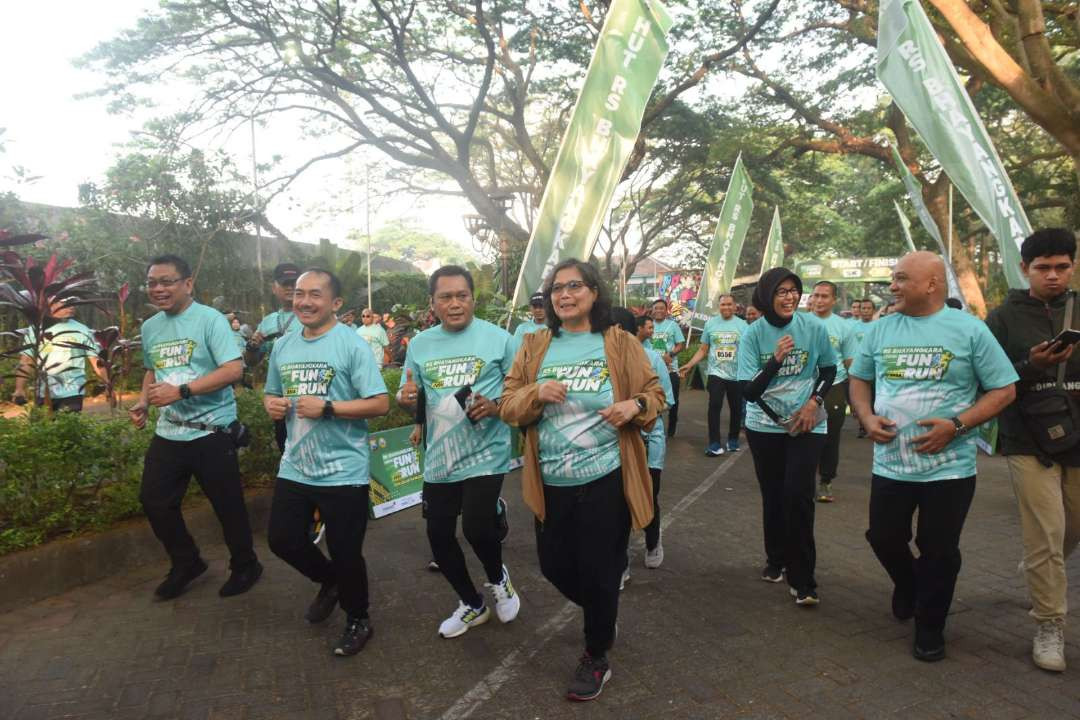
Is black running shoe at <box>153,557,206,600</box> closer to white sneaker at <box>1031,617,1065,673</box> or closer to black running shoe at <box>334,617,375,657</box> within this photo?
black running shoe at <box>334,617,375,657</box>

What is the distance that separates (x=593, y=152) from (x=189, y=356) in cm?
371

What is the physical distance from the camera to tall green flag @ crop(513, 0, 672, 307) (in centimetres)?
633

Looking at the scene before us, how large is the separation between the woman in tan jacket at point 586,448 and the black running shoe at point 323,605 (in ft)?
4.87

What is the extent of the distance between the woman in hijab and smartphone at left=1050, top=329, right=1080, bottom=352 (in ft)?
3.79

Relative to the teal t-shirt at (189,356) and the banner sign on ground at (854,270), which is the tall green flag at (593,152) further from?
the banner sign on ground at (854,270)

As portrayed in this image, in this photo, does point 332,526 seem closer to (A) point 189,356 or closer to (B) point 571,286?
(A) point 189,356

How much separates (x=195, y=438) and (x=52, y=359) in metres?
3.90

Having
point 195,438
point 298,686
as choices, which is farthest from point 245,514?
point 298,686

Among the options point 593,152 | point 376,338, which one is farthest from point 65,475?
point 376,338

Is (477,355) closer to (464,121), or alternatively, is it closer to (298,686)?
(298,686)

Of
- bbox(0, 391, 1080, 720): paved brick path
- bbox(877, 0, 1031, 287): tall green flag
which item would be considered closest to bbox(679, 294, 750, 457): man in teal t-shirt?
bbox(877, 0, 1031, 287): tall green flag

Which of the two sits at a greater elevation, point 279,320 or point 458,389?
point 279,320

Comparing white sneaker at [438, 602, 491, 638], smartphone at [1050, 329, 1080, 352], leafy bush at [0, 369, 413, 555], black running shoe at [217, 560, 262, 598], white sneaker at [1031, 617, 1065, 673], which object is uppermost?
smartphone at [1050, 329, 1080, 352]

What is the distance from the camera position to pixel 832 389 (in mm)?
6848
